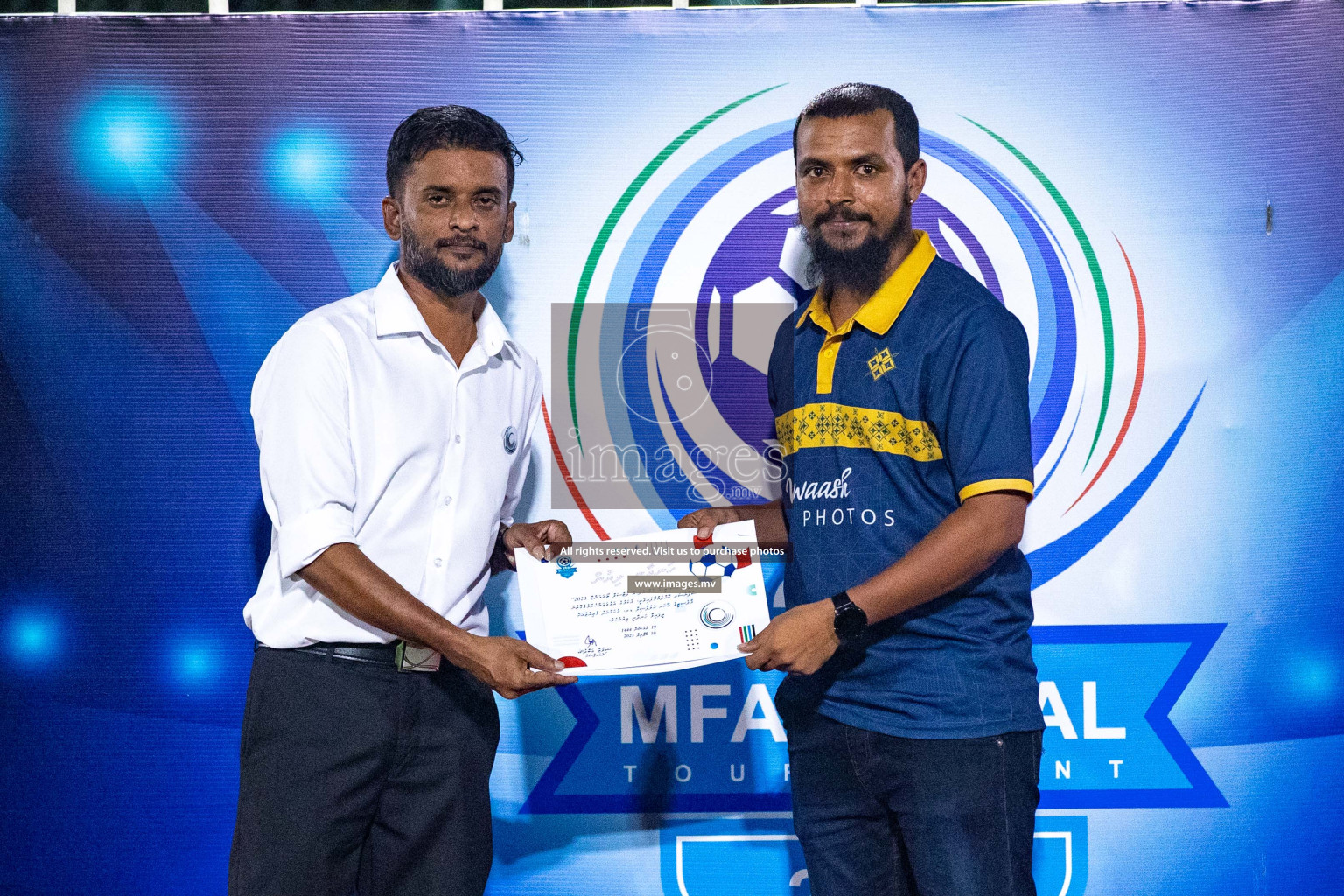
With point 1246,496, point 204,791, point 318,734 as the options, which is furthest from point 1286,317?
point 204,791

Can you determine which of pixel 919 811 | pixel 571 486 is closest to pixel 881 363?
pixel 919 811

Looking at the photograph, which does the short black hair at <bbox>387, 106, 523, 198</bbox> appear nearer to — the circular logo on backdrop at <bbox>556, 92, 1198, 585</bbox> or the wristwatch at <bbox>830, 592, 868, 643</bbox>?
the circular logo on backdrop at <bbox>556, 92, 1198, 585</bbox>

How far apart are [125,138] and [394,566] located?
5.73 ft

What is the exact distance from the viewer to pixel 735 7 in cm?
286

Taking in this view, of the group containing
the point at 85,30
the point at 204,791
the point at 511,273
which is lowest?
the point at 204,791

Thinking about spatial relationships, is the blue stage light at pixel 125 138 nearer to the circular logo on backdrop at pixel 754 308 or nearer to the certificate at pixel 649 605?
the circular logo on backdrop at pixel 754 308

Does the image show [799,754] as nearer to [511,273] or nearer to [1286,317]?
[511,273]

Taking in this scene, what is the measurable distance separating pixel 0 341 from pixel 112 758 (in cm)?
129

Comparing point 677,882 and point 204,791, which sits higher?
point 204,791

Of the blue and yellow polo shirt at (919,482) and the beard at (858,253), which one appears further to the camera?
the beard at (858,253)

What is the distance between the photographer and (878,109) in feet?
7.09

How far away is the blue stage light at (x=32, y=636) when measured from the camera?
9.52ft

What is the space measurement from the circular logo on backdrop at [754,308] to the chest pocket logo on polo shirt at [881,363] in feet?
2.90

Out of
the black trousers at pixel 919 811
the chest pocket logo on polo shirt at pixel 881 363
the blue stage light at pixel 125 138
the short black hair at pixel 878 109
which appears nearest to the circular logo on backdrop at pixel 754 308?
the short black hair at pixel 878 109
